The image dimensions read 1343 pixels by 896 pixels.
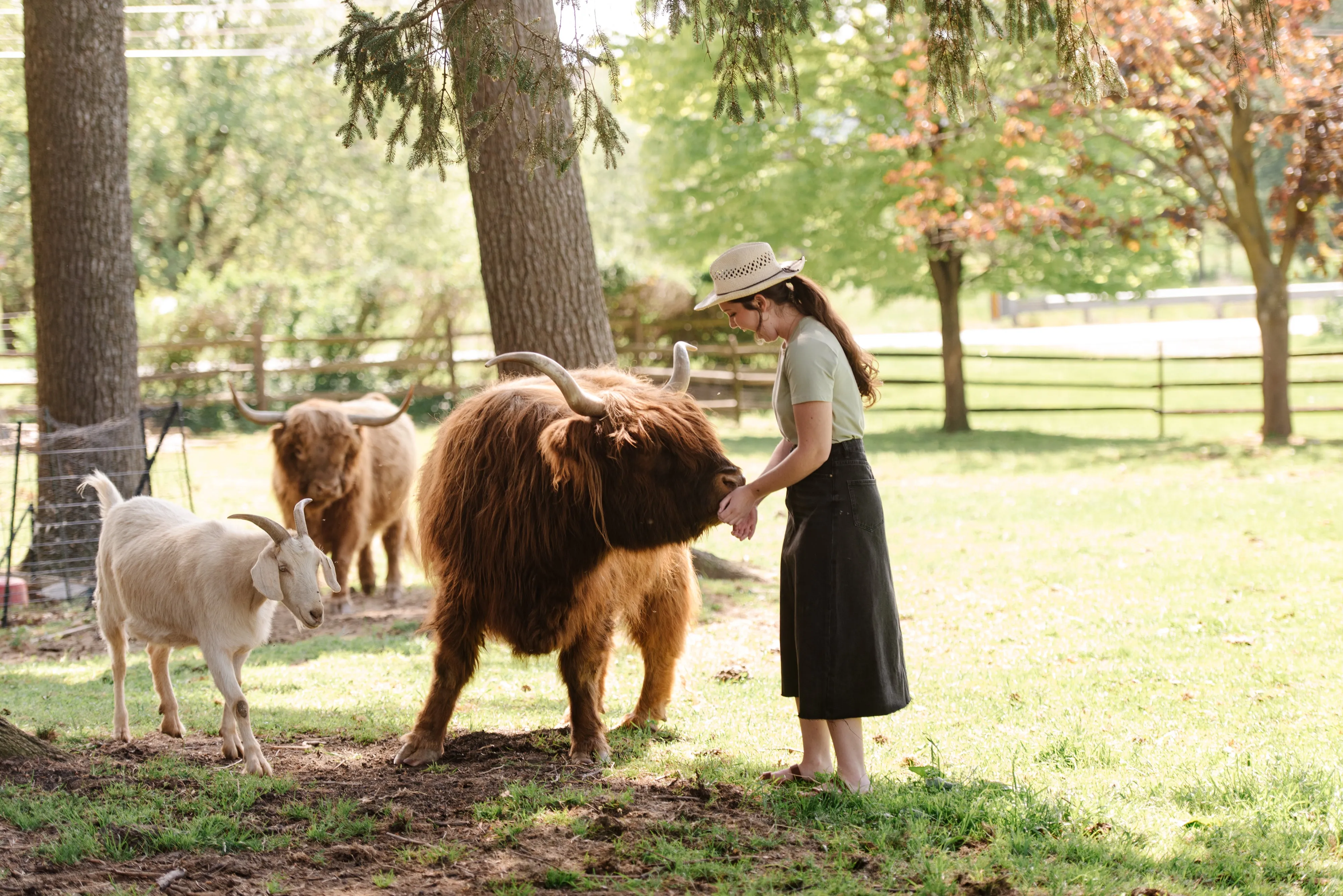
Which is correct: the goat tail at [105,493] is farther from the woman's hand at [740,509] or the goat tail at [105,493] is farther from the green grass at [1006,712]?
the woman's hand at [740,509]

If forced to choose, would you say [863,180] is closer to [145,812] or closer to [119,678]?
[119,678]

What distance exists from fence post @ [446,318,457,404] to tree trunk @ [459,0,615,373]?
14691mm

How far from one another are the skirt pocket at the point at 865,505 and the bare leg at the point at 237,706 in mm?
2479

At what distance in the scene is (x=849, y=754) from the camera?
422 cm

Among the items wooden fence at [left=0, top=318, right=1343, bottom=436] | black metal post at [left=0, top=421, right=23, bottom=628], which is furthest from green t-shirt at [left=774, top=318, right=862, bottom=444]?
wooden fence at [left=0, top=318, right=1343, bottom=436]

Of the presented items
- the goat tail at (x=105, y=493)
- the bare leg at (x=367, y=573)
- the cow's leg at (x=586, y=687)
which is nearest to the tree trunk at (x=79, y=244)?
the bare leg at (x=367, y=573)

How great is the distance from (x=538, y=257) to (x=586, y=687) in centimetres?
389

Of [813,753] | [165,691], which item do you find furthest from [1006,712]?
[165,691]

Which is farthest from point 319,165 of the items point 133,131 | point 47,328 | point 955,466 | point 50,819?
point 50,819

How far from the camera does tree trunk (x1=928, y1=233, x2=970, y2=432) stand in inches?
787

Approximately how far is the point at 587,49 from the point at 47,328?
19.3 ft

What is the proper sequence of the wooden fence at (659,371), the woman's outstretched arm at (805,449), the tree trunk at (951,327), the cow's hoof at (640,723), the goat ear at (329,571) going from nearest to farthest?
the woman's outstretched arm at (805,449)
the goat ear at (329,571)
the cow's hoof at (640,723)
the tree trunk at (951,327)
the wooden fence at (659,371)

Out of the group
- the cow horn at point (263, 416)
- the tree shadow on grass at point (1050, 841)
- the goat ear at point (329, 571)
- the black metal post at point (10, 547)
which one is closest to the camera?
the tree shadow on grass at point (1050, 841)

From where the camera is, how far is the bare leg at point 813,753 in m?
4.38
